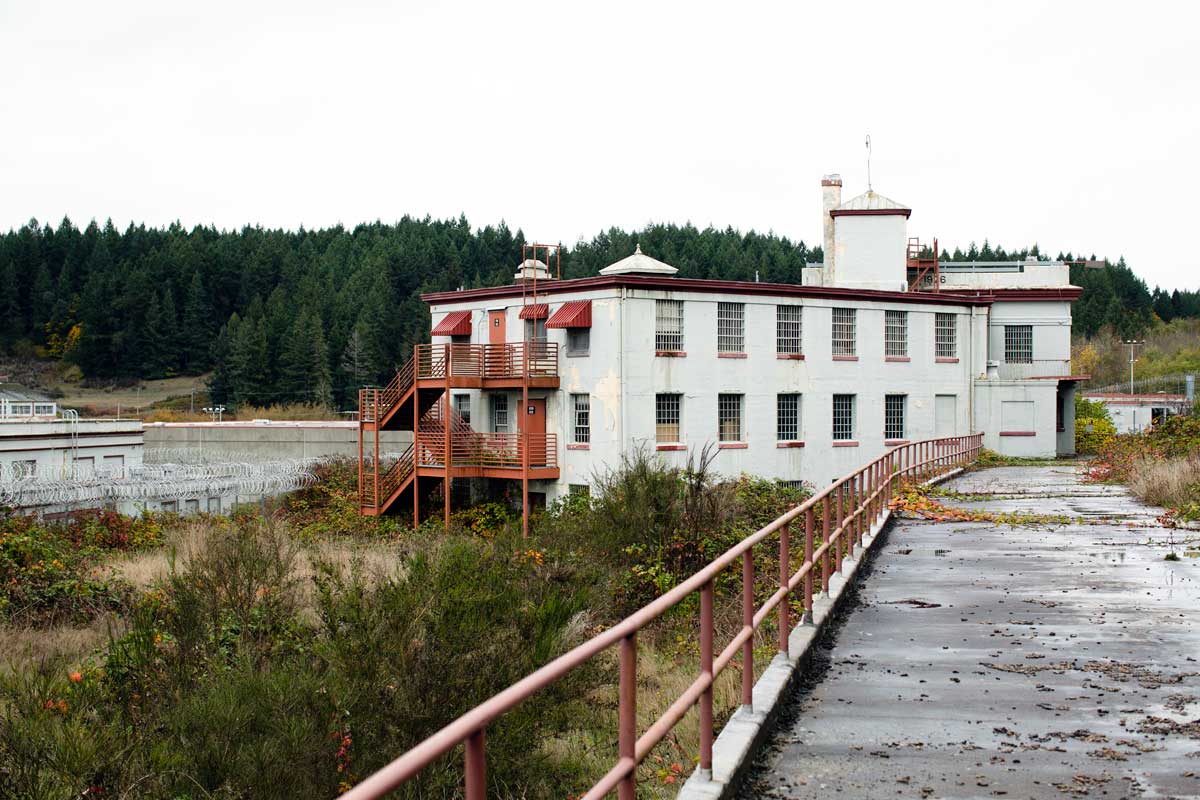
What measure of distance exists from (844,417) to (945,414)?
519 centimetres

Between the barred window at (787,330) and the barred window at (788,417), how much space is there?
5.88ft

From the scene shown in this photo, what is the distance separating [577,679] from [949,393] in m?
42.1

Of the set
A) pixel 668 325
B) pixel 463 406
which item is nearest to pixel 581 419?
pixel 668 325

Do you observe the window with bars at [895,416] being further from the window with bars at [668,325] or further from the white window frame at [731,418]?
the window with bars at [668,325]

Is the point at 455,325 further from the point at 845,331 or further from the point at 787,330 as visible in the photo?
the point at 845,331

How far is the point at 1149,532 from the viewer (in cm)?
1830

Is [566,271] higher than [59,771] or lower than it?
higher

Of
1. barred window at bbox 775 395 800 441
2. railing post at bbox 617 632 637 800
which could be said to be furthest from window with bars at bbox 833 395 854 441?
railing post at bbox 617 632 637 800

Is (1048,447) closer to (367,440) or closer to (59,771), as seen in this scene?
(367,440)

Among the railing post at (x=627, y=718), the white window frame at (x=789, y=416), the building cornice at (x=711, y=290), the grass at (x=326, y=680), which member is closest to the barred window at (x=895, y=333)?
the building cornice at (x=711, y=290)

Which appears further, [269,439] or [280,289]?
[280,289]

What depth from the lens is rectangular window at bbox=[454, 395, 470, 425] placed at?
47272 millimetres

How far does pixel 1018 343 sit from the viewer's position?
→ 178 feet

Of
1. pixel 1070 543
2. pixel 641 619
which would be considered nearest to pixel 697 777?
pixel 641 619
